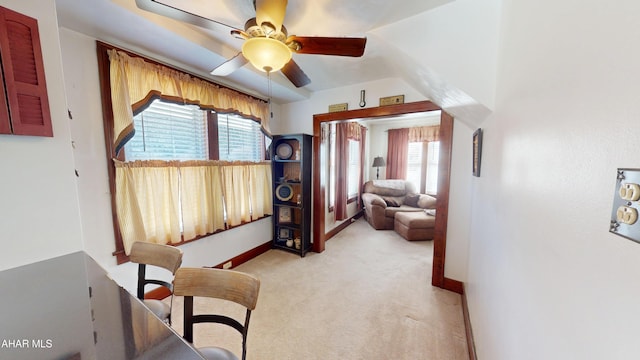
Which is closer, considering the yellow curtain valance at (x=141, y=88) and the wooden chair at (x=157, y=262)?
the wooden chair at (x=157, y=262)

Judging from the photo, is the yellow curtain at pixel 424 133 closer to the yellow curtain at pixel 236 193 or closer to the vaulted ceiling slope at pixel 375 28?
the vaulted ceiling slope at pixel 375 28

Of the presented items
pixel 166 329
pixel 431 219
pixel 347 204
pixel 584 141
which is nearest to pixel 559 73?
pixel 584 141

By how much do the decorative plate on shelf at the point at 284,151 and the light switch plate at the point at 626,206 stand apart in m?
3.15

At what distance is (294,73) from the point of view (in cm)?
170

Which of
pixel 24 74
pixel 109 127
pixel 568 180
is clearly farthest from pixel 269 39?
pixel 109 127

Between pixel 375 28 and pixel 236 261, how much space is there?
9.86ft

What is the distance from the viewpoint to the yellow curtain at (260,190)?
311 centimetres

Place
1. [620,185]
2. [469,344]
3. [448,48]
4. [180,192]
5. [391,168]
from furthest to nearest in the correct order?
1. [391,168]
2. [180,192]
3. [469,344]
4. [448,48]
5. [620,185]

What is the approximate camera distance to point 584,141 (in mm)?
509

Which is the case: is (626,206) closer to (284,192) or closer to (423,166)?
(284,192)

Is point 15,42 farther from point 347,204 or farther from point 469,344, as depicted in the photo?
point 347,204

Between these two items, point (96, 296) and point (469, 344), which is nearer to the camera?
point (96, 296)

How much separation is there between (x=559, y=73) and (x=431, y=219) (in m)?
3.68

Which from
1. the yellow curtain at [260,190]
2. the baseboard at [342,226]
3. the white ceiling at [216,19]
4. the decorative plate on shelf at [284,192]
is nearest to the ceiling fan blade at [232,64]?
the white ceiling at [216,19]
